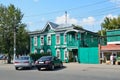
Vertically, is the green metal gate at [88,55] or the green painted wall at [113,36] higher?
the green painted wall at [113,36]

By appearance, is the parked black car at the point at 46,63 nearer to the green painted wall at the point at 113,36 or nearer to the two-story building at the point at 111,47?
the two-story building at the point at 111,47

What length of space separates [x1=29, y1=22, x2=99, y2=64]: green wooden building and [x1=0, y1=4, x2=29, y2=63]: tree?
13.2 feet

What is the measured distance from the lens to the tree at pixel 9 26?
52.0 m

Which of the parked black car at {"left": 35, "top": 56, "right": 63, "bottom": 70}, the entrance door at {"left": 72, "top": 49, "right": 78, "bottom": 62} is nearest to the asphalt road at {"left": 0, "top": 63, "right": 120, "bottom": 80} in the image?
the parked black car at {"left": 35, "top": 56, "right": 63, "bottom": 70}

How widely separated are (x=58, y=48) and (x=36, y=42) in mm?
6346

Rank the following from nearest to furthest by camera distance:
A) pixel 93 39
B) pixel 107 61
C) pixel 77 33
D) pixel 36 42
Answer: pixel 107 61 < pixel 77 33 < pixel 93 39 < pixel 36 42

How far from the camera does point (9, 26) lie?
52219 millimetres

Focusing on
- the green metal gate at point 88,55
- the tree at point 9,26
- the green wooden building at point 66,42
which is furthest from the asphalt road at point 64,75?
the tree at point 9,26

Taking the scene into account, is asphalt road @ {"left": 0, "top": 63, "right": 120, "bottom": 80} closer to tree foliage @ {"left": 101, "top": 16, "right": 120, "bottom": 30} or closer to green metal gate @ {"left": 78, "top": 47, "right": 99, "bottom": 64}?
green metal gate @ {"left": 78, "top": 47, "right": 99, "bottom": 64}

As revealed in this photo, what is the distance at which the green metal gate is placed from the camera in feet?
140

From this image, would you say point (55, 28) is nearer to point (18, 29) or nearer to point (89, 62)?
point (18, 29)

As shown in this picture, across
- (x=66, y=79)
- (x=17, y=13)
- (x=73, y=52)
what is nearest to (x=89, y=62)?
(x=73, y=52)

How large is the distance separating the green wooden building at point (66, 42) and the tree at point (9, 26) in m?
4.02

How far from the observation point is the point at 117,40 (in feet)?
139
